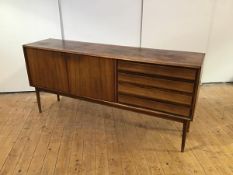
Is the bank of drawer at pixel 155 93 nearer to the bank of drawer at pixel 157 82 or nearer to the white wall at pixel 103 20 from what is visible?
the bank of drawer at pixel 157 82

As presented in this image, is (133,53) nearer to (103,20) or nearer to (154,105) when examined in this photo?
(154,105)

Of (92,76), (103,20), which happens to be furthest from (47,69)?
(103,20)

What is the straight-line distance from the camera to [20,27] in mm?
2877

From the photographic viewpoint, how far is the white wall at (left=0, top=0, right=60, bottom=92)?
2.79 m

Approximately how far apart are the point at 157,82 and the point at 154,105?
0.72ft

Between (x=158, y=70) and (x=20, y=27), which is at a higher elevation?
(x=20, y=27)

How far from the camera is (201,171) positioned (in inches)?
69.5

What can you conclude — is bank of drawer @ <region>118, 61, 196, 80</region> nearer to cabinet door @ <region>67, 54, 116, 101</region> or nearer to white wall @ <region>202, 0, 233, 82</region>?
cabinet door @ <region>67, 54, 116, 101</region>

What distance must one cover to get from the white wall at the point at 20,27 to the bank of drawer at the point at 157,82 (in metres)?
1.55

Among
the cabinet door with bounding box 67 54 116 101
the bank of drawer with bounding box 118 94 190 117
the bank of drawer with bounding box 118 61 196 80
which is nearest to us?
the bank of drawer with bounding box 118 61 196 80

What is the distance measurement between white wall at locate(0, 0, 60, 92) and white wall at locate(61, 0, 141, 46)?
0.19 metres

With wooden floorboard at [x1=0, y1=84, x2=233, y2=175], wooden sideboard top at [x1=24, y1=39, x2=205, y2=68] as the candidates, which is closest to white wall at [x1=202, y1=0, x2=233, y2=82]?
wooden floorboard at [x1=0, y1=84, x2=233, y2=175]

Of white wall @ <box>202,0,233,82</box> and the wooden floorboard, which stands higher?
white wall @ <box>202,0,233,82</box>

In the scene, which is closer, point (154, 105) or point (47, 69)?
point (154, 105)
